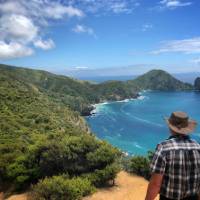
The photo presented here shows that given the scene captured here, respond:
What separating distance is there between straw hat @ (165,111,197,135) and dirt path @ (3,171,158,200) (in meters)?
11.9

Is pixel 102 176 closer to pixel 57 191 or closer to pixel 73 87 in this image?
pixel 57 191

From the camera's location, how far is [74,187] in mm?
14906

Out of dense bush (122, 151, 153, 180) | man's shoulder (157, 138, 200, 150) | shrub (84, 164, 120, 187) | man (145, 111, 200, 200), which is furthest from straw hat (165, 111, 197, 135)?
dense bush (122, 151, 153, 180)

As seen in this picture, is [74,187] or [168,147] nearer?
[168,147]

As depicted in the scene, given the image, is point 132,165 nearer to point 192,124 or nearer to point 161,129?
point 192,124

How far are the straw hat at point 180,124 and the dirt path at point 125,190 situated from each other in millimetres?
11915

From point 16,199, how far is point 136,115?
10143 cm

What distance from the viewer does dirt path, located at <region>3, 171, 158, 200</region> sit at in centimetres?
1649

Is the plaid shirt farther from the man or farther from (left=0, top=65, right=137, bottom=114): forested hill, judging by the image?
(left=0, top=65, right=137, bottom=114): forested hill

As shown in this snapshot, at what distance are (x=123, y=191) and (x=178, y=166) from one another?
14146mm

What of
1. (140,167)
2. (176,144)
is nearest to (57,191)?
(140,167)

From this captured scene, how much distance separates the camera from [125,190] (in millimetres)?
17938

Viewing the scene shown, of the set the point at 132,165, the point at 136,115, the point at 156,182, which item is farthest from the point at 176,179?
the point at 136,115

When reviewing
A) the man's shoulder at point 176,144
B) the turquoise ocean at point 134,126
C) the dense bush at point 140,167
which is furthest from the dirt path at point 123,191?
the turquoise ocean at point 134,126
